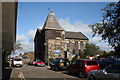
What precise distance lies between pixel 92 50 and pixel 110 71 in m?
49.9

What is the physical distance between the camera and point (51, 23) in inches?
2042

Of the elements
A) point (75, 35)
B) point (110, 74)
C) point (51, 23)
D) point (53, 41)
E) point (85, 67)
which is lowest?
point (85, 67)

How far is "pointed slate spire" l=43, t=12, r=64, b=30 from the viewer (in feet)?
168

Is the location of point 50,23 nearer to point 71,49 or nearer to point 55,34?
point 55,34

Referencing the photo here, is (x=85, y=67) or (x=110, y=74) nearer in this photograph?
(x=110, y=74)

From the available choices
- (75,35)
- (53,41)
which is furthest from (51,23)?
(75,35)

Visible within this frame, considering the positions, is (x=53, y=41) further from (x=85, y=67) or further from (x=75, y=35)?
(x=85, y=67)

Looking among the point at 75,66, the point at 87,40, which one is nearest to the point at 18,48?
the point at 87,40

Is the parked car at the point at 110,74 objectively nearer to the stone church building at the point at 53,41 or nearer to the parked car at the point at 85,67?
the parked car at the point at 85,67

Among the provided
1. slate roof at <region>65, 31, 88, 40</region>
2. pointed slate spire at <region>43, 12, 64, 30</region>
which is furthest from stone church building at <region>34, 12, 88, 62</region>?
slate roof at <region>65, 31, 88, 40</region>

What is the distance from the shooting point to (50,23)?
5175cm

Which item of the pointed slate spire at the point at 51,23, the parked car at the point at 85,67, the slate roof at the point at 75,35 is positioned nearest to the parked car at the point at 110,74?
the parked car at the point at 85,67

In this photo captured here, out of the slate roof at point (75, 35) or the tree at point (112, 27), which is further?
the slate roof at point (75, 35)

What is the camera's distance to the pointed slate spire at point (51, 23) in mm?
51219
